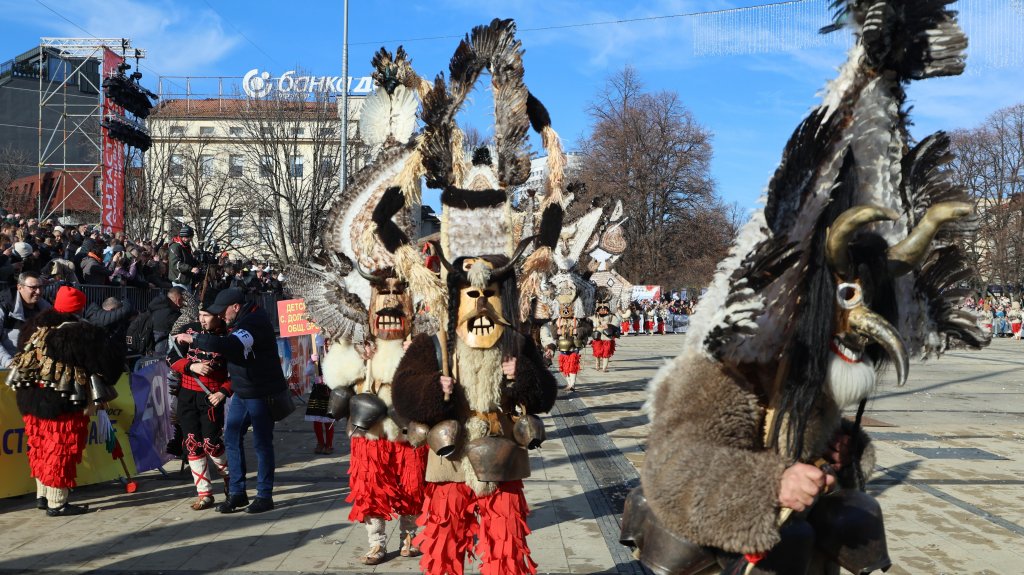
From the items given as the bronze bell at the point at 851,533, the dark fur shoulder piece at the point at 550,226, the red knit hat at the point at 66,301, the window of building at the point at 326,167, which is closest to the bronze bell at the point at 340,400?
the dark fur shoulder piece at the point at 550,226

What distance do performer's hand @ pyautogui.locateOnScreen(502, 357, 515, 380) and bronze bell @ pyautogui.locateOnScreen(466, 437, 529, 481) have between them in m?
0.35

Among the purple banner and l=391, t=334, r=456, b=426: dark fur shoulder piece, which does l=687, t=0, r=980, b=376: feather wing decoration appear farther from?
the purple banner

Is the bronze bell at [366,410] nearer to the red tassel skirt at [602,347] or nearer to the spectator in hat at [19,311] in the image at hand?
the spectator in hat at [19,311]

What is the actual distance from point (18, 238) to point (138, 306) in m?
1.97

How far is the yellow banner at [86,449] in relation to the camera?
7.02 metres

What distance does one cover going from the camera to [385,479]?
565 cm

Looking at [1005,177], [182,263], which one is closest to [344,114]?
Answer: [182,263]

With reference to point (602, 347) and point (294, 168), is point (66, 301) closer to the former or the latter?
point (602, 347)

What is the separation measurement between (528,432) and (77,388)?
4.32 m

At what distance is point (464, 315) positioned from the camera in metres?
4.45

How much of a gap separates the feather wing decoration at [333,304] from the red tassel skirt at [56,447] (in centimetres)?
219

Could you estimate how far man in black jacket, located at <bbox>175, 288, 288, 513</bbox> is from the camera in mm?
6652

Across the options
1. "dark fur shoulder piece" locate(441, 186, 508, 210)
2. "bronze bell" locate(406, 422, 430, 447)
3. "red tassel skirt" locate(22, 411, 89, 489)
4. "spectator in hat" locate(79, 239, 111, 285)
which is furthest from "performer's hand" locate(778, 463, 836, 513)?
"spectator in hat" locate(79, 239, 111, 285)

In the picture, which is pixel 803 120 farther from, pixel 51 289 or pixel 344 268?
pixel 51 289
